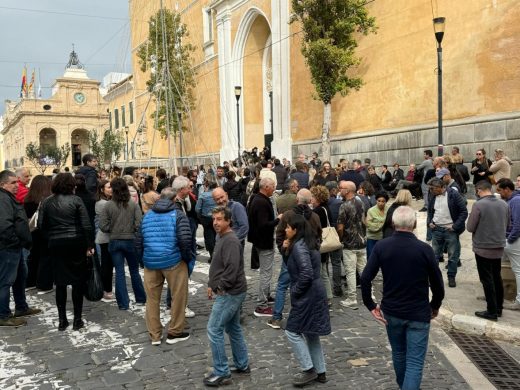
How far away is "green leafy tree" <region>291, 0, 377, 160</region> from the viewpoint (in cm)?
1717

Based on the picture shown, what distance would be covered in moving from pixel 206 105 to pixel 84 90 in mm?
48262

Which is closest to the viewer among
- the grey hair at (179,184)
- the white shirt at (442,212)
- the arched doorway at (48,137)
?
the grey hair at (179,184)

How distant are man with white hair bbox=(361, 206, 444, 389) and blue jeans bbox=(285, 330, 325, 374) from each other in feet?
2.82

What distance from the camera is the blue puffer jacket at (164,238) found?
5.42m

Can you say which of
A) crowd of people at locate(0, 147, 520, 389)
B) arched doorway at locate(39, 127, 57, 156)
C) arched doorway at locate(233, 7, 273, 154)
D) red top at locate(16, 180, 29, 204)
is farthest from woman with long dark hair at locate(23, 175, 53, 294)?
arched doorway at locate(39, 127, 57, 156)

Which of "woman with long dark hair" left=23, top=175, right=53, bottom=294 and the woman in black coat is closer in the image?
the woman in black coat

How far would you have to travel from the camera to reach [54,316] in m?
6.80

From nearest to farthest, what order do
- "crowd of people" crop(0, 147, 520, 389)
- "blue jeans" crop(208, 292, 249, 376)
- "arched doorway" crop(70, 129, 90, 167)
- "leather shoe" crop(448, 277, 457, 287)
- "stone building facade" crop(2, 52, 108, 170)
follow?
"crowd of people" crop(0, 147, 520, 389) < "blue jeans" crop(208, 292, 249, 376) < "leather shoe" crop(448, 277, 457, 287) < "stone building facade" crop(2, 52, 108, 170) < "arched doorway" crop(70, 129, 90, 167)

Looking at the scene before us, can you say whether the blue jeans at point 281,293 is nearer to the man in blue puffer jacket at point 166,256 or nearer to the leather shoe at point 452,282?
the man in blue puffer jacket at point 166,256

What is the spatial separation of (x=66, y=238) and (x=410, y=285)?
424cm

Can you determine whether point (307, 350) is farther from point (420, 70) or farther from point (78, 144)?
point (78, 144)

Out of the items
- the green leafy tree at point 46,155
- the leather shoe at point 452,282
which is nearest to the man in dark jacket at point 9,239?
the leather shoe at point 452,282

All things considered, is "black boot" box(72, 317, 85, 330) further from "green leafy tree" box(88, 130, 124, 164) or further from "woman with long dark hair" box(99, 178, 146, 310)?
"green leafy tree" box(88, 130, 124, 164)

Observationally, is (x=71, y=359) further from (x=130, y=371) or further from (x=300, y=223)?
(x=300, y=223)
